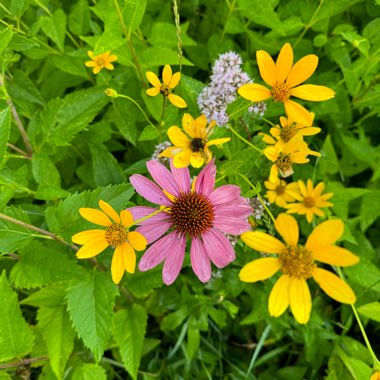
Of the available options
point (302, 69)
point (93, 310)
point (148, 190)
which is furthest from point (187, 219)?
point (302, 69)

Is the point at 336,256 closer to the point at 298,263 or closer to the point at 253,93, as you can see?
the point at 298,263

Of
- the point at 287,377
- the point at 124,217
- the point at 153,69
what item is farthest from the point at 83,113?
the point at 287,377

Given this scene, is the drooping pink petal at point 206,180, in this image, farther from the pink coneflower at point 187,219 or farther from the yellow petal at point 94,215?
the yellow petal at point 94,215

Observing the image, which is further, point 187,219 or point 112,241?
point 187,219

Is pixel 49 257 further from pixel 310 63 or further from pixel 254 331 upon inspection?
pixel 254 331

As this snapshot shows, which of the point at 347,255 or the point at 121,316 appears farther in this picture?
the point at 121,316

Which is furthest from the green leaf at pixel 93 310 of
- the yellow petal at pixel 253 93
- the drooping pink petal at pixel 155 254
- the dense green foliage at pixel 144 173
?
the yellow petal at pixel 253 93

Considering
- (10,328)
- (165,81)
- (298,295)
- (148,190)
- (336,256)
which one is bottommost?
(10,328)
